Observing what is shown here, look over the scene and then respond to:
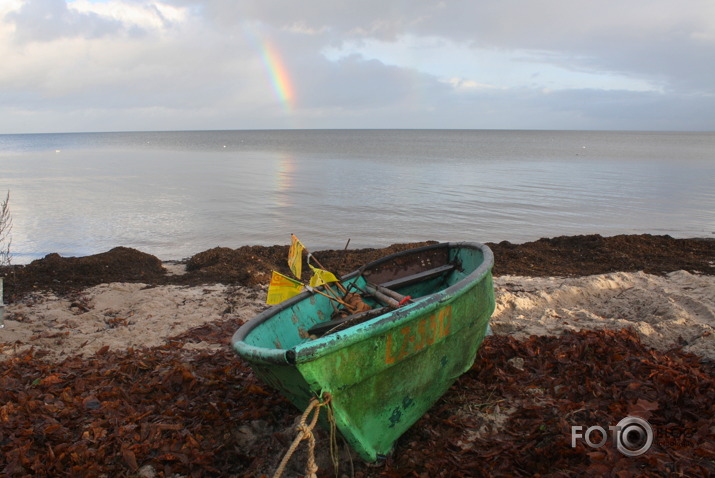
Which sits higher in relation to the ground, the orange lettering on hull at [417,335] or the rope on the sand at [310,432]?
the orange lettering on hull at [417,335]

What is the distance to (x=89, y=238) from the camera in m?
13.9

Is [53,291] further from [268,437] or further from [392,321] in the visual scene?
[392,321]

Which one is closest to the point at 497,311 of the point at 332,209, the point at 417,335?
the point at 417,335

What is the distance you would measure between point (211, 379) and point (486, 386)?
2.53 meters

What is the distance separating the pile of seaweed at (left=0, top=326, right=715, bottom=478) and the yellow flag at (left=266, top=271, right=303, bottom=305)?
79cm

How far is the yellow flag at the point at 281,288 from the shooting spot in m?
4.83

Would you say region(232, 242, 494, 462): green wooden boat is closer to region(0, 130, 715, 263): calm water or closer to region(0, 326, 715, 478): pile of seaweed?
region(0, 326, 715, 478): pile of seaweed

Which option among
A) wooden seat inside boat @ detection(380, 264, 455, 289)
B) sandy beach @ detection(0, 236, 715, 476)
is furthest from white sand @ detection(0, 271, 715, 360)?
wooden seat inside boat @ detection(380, 264, 455, 289)

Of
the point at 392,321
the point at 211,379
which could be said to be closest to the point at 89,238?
the point at 211,379

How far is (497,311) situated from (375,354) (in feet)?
12.0

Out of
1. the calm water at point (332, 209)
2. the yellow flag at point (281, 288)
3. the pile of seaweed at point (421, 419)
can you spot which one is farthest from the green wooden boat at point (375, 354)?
the calm water at point (332, 209)

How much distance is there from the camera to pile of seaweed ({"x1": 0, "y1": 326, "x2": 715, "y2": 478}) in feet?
11.3

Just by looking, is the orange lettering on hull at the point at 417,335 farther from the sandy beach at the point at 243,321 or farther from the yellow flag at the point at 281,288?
the yellow flag at the point at 281,288

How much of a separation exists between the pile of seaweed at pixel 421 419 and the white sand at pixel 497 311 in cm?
71
